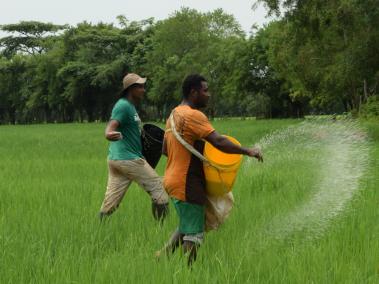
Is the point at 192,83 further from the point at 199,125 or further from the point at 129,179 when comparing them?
the point at 129,179

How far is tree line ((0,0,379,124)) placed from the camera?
2105 cm

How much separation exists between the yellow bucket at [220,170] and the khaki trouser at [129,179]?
4.99 feet

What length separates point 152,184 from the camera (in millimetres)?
5566

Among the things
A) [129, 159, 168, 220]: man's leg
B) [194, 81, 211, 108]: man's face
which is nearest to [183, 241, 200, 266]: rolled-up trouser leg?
[194, 81, 211, 108]: man's face

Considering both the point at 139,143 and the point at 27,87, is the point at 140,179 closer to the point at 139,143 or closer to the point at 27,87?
the point at 139,143

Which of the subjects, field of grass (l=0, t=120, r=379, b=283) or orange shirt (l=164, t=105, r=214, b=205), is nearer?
field of grass (l=0, t=120, r=379, b=283)

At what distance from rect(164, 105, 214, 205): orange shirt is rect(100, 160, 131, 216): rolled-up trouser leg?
5.23ft

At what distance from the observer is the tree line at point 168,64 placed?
829 inches

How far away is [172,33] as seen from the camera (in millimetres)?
52375

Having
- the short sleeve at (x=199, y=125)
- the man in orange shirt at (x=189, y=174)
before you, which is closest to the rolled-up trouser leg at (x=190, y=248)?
the man in orange shirt at (x=189, y=174)

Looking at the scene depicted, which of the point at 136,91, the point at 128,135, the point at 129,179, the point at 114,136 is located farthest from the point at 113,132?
the point at 129,179

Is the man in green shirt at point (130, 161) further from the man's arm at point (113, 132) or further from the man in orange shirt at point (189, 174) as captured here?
the man in orange shirt at point (189, 174)

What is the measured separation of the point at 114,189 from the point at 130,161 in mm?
341

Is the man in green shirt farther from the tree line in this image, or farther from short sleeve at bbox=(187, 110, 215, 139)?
the tree line
